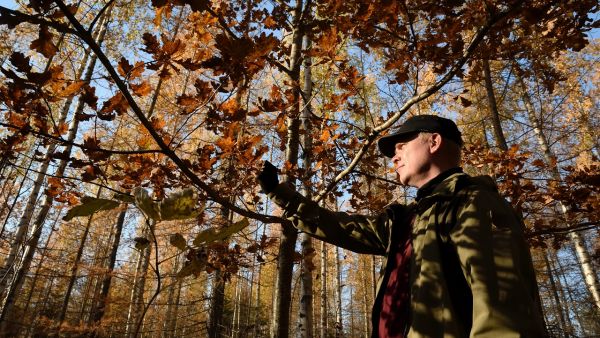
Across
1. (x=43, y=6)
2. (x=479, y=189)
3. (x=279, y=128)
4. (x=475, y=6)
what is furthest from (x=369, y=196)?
(x=43, y=6)

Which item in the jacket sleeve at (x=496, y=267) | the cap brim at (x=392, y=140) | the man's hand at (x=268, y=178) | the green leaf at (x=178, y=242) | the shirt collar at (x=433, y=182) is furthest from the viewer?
the man's hand at (x=268, y=178)

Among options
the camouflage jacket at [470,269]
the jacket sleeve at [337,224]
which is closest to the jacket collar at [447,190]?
the camouflage jacket at [470,269]

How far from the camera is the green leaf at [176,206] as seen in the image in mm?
1130

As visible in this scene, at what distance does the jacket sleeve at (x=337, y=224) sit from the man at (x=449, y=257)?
26cm

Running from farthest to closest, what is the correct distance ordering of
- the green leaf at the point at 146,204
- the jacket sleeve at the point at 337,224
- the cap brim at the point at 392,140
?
the jacket sleeve at the point at 337,224, the cap brim at the point at 392,140, the green leaf at the point at 146,204

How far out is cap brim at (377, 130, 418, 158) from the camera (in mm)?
1659

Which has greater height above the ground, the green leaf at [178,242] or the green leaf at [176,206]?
the green leaf at [176,206]

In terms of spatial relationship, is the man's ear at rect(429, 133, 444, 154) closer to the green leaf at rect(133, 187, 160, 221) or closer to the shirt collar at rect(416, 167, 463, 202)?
the shirt collar at rect(416, 167, 463, 202)

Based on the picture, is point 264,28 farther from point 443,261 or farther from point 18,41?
point 18,41

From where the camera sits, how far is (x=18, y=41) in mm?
10695

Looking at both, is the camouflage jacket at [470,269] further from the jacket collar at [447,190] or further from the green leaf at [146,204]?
the green leaf at [146,204]

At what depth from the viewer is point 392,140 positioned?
68.5 inches

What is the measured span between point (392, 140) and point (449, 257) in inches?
27.3

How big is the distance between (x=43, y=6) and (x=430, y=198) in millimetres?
1561
